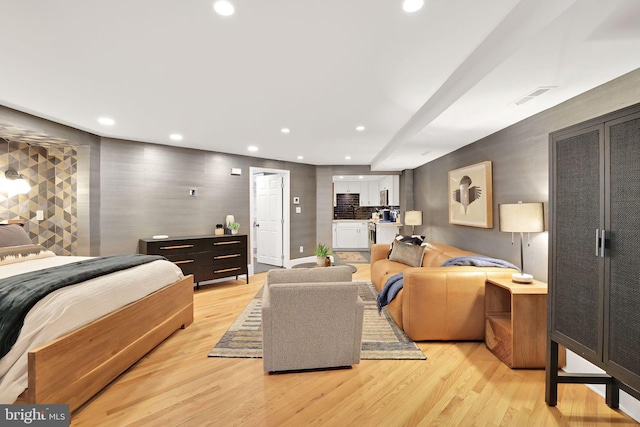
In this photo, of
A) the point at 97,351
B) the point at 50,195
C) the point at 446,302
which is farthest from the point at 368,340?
the point at 50,195

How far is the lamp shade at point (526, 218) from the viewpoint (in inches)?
99.4

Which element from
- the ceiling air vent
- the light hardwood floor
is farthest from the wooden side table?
the ceiling air vent

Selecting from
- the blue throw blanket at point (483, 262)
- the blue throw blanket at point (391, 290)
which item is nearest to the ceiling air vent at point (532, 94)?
the blue throw blanket at point (483, 262)

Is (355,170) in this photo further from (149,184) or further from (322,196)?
(149,184)

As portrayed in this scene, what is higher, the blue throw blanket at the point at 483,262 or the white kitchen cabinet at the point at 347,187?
the white kitchen cabinet at the point at 347,187

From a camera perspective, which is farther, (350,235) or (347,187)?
(347,187)

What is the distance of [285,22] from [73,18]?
1230 mm

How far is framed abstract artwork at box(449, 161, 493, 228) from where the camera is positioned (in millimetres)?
3498

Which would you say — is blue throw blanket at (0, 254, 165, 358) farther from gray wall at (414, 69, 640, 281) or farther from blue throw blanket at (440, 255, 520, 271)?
gray wall at (414, 69, 640, 281)

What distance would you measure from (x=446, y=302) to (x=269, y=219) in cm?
479

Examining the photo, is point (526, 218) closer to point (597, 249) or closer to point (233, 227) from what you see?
point (597, 249)

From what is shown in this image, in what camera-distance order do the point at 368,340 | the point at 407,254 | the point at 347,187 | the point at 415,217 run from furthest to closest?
the point at 347,187, the point at 415,217, the point at 407,254, the point at 368,340

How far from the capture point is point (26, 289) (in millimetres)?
1819

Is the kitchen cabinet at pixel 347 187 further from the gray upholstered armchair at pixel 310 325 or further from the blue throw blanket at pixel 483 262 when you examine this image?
the gray upholstered armchair at pixel 310 325
